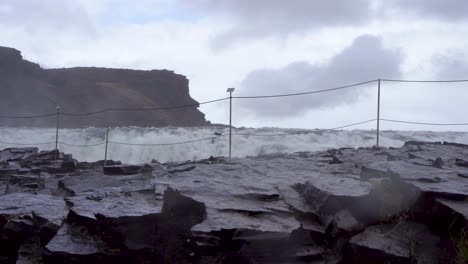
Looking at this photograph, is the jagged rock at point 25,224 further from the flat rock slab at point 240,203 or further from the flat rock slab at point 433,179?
the flat rock slab at point 433,179

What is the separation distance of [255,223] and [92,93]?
52.4 m

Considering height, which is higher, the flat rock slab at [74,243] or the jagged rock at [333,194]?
the jagged rock at [333,194]

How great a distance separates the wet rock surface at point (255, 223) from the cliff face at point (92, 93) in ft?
126

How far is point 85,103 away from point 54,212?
163 ft

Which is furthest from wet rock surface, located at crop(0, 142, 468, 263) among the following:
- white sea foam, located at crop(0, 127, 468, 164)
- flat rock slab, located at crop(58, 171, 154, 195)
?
white sea foam, located at crop(0, 127, 468, 164)

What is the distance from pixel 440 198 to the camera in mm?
3811

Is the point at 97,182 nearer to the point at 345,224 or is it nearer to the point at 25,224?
the point at 25,224

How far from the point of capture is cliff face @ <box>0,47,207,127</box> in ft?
153

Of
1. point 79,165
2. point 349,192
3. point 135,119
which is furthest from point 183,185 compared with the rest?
point 135,119

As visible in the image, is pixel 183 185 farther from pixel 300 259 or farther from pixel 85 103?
pixel 85 103

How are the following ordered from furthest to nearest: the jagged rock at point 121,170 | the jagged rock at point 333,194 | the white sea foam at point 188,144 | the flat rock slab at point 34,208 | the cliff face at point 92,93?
1. the cliff face at point 92,93
2. the white sea foam at point 188,144
3. the jagged rock at point 121,170
4. the flat rock slab at point 34,208
5. the jagged rock at point 333,194

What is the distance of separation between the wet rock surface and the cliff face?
126 feet

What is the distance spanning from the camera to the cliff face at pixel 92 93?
153 ft

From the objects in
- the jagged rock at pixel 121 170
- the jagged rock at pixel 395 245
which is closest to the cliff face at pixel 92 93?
the jagged rock at pixel 121 170
